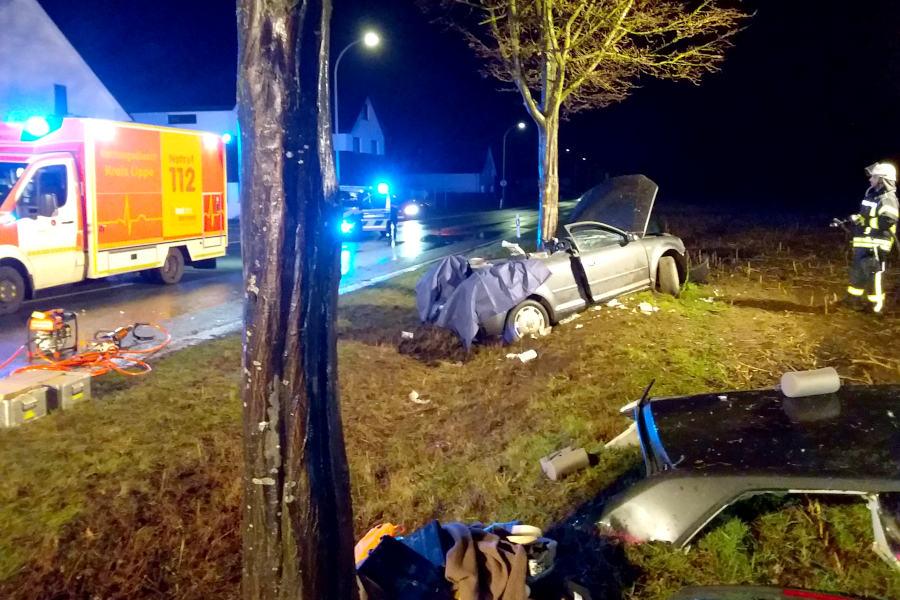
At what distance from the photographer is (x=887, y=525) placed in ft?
10.2

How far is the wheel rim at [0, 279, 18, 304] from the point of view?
37.3 feet

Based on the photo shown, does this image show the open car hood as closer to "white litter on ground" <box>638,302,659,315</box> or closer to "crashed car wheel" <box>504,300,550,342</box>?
"white litter on ground" <box>638,302,659,315</box>

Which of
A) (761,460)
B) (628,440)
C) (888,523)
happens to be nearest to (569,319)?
(628,440)

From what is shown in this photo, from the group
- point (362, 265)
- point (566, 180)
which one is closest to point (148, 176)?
point (362, 265)

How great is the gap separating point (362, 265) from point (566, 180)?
62.0 metres

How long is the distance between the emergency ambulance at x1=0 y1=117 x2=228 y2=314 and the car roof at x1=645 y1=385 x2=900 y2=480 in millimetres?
10925

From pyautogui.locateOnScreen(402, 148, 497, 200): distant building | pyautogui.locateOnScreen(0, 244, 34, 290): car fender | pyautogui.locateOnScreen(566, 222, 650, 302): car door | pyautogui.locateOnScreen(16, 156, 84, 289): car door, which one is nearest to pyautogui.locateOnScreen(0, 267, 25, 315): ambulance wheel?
pyautogui.locateOnScreen(0, 244, 34, 290): car fender

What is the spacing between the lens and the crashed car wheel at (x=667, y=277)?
1130 cm

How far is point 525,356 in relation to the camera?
8414mm

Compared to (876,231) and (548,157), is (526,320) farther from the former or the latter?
(548,157)

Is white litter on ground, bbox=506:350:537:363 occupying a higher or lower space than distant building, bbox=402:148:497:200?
lower

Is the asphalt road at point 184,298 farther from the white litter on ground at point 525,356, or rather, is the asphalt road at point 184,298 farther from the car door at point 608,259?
the car door at point 608,259

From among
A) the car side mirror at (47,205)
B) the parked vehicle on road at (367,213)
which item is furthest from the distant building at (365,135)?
the car side mirror at (47,205)

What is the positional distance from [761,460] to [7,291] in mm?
11629
